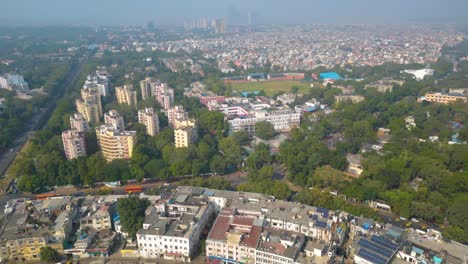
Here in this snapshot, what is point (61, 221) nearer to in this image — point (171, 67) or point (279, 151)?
point (279, 151)

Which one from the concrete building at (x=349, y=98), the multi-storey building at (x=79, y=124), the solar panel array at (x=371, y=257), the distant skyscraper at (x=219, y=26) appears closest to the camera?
the solar panel array at (x=371, y=257)

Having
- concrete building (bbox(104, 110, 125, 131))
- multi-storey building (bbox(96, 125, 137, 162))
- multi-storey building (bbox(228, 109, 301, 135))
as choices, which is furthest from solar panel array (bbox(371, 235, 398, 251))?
concrete building (bbox(104, 110, 125, 131))

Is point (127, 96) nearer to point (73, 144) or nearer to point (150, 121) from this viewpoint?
point (150, 121)

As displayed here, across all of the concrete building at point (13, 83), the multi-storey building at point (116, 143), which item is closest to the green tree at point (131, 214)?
the multi-storey building at point (116, 143)

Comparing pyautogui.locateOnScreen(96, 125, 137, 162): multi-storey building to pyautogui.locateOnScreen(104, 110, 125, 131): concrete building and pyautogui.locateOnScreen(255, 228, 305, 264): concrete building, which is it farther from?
pyautogui.locateOnScreen(255, 228, 305, 264): concrete building

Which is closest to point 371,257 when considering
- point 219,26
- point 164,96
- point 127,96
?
point 164,96

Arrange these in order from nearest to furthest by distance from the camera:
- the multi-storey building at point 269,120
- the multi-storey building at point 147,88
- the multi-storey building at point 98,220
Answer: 1. the multi-storey building at point 98,220
2. the multi-storey building at point 269,120
3. the multi-storey building at point 147,88

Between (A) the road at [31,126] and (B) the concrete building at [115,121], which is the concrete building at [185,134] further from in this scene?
(A) the road at [31,126]
